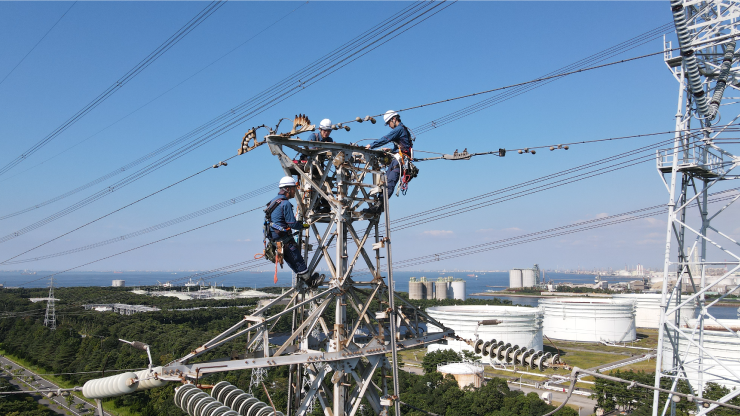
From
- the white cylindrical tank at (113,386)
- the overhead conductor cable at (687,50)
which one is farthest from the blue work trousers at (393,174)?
the overhead conductor cable at (687,50)

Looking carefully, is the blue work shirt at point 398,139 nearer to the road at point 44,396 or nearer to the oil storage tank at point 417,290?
the road at point 44,396

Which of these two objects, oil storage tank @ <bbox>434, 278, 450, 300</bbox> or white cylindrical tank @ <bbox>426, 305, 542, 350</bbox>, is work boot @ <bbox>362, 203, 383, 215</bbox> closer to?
white cylindrical tank @ <bbox>426, 305, 542, 350</bbox>

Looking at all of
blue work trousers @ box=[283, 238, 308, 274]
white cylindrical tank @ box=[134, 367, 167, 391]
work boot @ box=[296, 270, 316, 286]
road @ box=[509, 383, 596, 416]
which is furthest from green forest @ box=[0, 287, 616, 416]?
white cylindrical tank @ box=[134, 367, 167, 391]

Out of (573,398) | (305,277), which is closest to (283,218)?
(305,277)

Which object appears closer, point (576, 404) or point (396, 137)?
point (396, 137)

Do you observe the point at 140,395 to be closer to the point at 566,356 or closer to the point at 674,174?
the point at 674,174

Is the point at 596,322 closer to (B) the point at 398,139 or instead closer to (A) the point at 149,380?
(B) the point at 398,139

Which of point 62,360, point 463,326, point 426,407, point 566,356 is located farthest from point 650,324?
point 62,360
